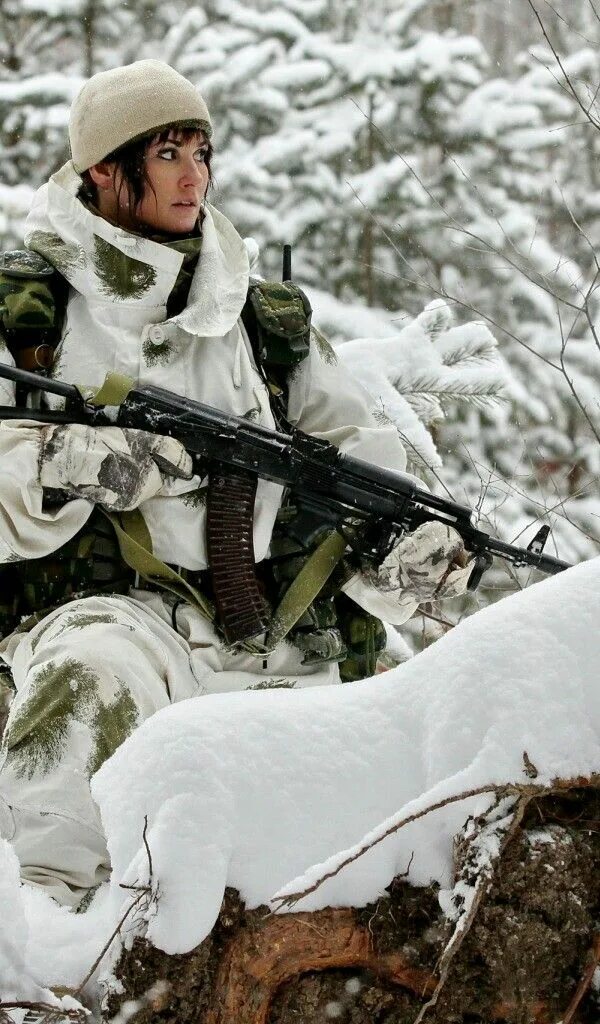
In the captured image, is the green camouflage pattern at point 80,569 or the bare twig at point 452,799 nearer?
the bare twig at point 452,799

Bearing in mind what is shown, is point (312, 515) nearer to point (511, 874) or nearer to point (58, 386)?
point (58, 386)

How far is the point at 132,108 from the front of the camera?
125 inches

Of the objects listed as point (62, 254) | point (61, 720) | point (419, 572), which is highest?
point (62, 254)

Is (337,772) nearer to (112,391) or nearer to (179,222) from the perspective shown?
(112,391)

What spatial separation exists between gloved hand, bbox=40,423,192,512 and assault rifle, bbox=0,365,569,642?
51 millimetres

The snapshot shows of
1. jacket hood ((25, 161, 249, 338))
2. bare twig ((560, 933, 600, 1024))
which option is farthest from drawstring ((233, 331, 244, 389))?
bare twig ((560, 933, 600, 1024))

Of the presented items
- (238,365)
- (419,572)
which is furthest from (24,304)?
(419,572)

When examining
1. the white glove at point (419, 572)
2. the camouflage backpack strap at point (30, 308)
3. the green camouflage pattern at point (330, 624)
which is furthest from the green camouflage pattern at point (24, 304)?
the white glove at point (419, 572)

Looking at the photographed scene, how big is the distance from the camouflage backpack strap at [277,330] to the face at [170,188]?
0.92 feet

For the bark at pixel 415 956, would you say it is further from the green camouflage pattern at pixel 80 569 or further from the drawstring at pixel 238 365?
the drawstring at pixel 238 365

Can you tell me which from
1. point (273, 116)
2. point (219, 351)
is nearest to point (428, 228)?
point (273, 116)

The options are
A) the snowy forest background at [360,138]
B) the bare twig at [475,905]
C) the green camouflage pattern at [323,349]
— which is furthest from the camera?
the snowy forest background at [360,138]

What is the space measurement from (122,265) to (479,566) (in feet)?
4.10

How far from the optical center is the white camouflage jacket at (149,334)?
10.2ft
